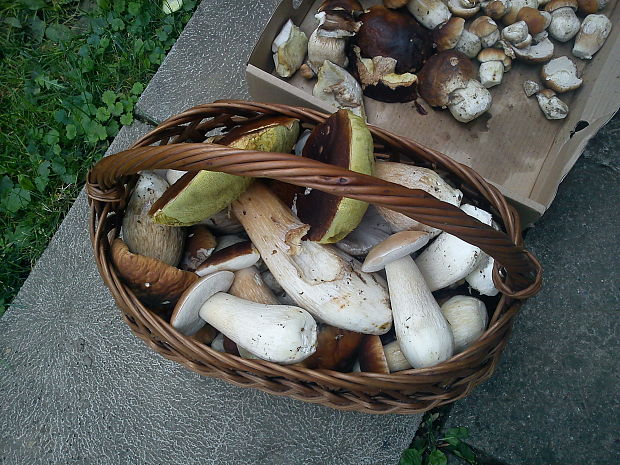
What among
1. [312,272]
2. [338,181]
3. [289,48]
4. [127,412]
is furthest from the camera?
[289,48]

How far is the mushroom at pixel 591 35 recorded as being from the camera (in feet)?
5.31

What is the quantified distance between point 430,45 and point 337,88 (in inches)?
12.6

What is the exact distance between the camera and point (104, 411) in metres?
1.53

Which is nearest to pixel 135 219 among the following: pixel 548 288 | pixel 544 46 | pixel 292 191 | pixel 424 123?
pixel 292 191

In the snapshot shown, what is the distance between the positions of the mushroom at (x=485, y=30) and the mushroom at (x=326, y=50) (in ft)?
1.28

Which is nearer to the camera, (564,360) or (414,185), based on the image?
(414,185)

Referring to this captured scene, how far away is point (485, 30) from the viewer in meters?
1.63

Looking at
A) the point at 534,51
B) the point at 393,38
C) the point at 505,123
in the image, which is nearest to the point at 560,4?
the point at 534,51

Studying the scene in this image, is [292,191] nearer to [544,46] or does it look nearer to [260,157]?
[260,157]

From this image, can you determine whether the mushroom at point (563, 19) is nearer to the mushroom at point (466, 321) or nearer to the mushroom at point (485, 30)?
the mushroom at point (485, 30)

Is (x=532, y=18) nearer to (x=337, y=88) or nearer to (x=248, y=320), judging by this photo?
(x=337, y=88)

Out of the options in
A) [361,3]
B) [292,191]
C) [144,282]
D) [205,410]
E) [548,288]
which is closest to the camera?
[144,282]

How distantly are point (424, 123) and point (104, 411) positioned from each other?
1.22 meters

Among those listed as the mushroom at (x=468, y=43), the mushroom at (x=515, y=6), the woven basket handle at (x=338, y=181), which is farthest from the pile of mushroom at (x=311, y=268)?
the mushroom at (x=515, y=6)
